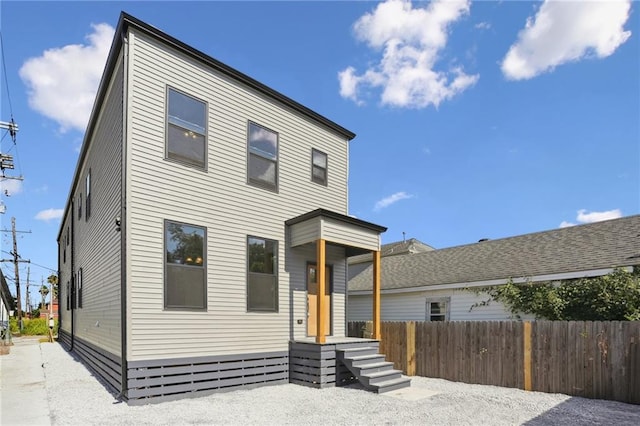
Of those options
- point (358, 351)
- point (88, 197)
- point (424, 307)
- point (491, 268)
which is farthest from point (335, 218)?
Result: point (88, 197)

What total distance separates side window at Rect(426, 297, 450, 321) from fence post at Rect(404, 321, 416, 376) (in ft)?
10.9

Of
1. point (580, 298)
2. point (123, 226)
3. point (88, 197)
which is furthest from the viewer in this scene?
point (88, 197)

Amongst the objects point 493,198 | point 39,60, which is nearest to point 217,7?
point 39,60

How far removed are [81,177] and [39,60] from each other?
12.1 ft

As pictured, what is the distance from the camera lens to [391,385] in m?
8.34

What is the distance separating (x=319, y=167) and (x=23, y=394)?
308 inches

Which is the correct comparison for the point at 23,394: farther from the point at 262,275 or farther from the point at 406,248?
the point at 406,248

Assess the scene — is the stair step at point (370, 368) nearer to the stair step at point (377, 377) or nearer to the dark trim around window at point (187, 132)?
the stair step at point (377, 377)

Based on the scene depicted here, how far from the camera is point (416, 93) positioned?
45.3 feet

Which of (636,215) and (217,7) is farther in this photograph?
(636,215)

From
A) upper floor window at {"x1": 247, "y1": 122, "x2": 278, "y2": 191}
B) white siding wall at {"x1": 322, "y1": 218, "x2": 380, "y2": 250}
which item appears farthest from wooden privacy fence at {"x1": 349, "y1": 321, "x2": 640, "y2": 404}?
upper floor window at {"x1": 247, "y1": 122, "x2": 278, "y2": 191}

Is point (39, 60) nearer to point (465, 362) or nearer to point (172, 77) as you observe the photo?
point (172, 77)

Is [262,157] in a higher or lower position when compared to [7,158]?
lower

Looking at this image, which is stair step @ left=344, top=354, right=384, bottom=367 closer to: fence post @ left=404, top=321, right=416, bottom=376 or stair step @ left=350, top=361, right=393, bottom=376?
stair step @ left=350, top=361, right=393, bottom=376
